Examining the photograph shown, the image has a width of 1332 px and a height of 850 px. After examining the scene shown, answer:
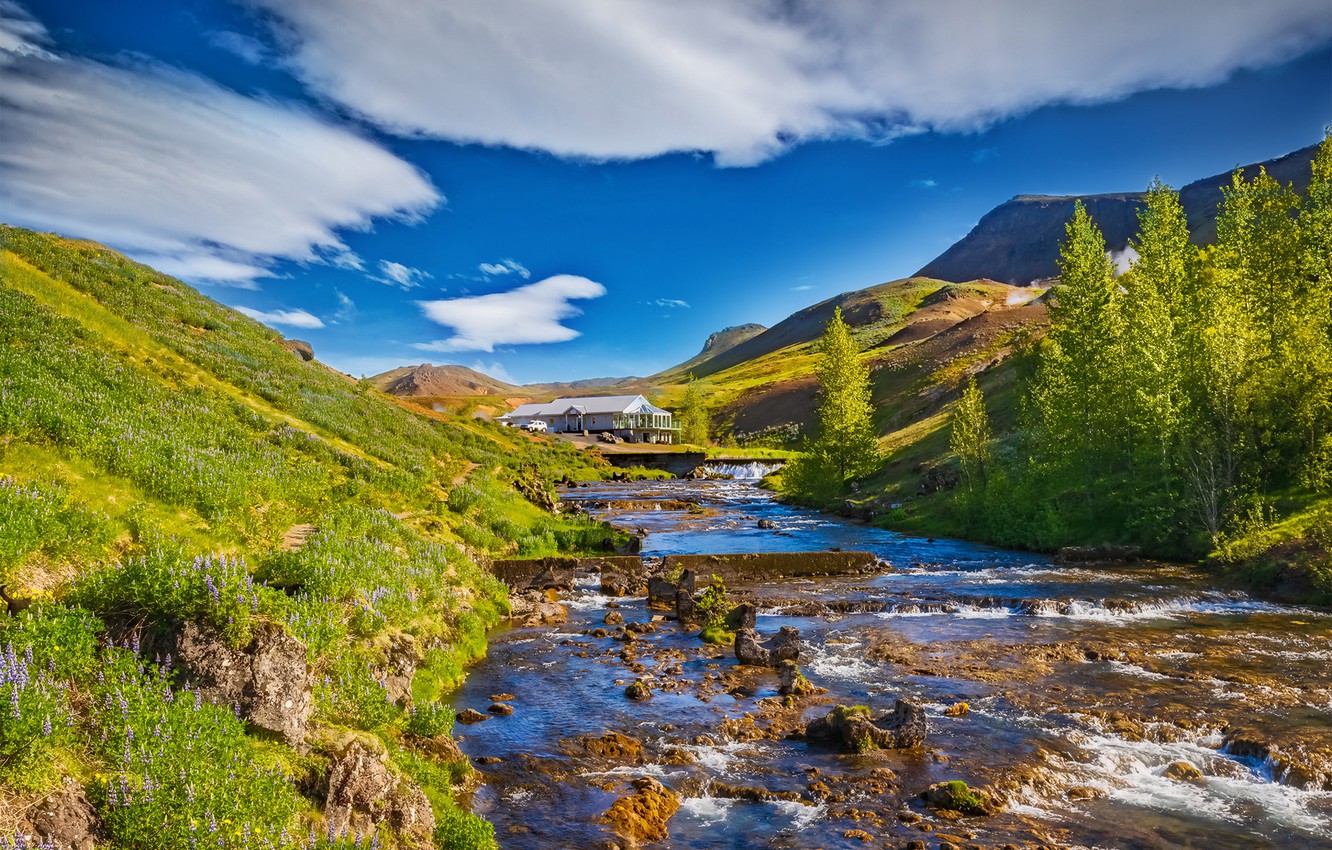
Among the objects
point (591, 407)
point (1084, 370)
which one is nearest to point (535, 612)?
point (1084, 370)

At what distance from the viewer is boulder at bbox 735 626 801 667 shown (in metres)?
20.7

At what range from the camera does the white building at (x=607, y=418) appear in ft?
530

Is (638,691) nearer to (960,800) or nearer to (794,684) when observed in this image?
(794,684)

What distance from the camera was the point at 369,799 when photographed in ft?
30.6

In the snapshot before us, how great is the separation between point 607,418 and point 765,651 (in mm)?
146269

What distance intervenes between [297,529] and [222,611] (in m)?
10.8

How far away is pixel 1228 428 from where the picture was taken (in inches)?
1355

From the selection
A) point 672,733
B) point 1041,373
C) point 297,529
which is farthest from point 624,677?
point 1041,373

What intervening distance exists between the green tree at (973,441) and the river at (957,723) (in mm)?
21618

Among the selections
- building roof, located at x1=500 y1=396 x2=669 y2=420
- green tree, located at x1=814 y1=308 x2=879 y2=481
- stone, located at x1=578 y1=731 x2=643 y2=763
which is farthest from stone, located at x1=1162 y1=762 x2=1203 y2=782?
building roof, located at x1=500 y1=396 x2=669 y2=420

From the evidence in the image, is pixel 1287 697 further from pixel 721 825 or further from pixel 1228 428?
pixel 1228 428

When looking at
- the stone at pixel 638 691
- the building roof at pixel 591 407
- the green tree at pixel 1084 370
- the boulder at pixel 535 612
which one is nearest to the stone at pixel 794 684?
the stone at pixel 638 691

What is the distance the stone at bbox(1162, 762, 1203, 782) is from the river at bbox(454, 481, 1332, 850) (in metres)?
0.08

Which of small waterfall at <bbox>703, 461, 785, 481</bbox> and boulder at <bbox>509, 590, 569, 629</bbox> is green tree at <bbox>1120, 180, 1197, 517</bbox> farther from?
small waterfall at <bbox>703, 461, 785, 481</bbox>
